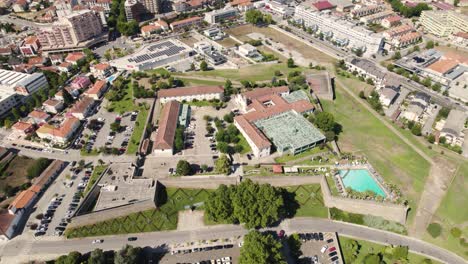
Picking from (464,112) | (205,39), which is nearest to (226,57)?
(205,39)

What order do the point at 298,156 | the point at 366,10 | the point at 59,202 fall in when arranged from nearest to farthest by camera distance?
1. the point at 59,202
2. the point at 298,156
3. the point at 366,10

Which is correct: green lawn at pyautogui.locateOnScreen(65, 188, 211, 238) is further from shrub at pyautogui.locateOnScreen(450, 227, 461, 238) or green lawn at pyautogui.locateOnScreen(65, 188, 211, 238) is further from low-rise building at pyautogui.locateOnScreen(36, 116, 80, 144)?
shrub at pyautogui.locateOnScreen(450, 227, 461, 238)

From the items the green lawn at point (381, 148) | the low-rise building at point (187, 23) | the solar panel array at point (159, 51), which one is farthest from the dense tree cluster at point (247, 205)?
the low-rise building at point (187, 23)

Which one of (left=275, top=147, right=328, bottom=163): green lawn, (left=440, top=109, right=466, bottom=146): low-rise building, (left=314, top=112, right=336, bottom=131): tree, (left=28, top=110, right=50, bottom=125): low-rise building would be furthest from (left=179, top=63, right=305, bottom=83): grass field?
(left=440, top=109, right=466, bottom=146): low-rise building

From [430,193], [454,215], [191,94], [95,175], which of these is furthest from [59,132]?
[454,215]

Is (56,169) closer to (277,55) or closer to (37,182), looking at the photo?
(37,182)

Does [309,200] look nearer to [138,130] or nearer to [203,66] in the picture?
[138,130]
